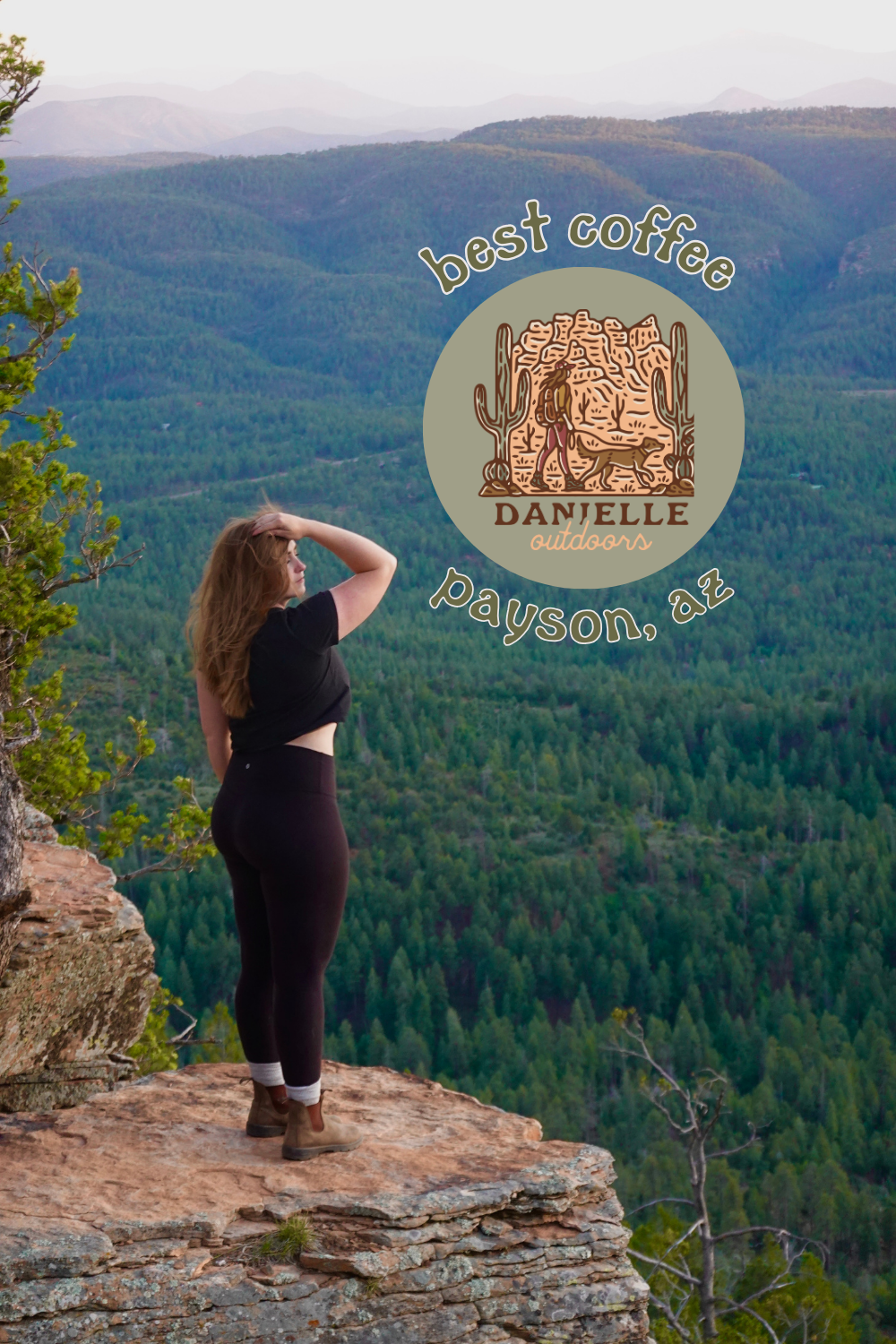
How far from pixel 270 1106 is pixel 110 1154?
0.90 metres

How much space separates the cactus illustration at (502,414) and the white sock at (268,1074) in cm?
1256

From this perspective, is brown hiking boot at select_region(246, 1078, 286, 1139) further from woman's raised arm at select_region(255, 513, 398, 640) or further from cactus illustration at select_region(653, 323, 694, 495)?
cactus illustration at select_region(653, 323, 694, 495)

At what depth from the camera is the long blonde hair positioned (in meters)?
6.15

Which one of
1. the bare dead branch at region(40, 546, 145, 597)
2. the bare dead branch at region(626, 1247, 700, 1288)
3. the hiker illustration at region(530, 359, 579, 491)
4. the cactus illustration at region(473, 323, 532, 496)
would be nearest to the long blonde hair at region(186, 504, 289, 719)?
the bare dead branch at region(40, 546, 145, 597)

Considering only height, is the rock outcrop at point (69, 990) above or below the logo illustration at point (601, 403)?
below

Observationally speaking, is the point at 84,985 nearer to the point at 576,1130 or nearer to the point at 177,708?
the point at 576,1130

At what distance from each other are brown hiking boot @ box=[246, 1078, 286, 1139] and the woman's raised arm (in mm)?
2650

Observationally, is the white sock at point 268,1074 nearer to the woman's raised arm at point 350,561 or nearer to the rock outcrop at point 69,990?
the rock outcrop at point 69,990

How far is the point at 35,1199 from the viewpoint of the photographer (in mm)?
6211

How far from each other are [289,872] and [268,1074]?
4.52ft

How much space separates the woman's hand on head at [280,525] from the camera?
6102 mm

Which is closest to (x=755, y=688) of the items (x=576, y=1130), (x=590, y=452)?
(x=576, y=1130)

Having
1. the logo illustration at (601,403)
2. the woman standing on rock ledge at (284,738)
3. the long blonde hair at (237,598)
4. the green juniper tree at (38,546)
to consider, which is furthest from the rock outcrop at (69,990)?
the logo illustration at (601,403)

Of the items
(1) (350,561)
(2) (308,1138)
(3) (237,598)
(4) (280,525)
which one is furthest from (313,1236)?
(4) (280,525)
